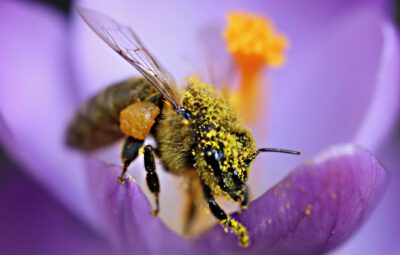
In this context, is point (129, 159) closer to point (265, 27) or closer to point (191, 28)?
point (265, 27)

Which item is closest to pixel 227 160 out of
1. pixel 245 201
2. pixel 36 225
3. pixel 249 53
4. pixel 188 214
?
pixel 245 201

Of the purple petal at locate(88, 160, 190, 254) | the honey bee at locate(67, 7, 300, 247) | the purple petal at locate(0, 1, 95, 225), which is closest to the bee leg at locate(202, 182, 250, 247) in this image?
the honey bee at locate(67, 7, 300, 247)

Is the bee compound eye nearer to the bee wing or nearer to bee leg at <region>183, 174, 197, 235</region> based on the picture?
the bee wing

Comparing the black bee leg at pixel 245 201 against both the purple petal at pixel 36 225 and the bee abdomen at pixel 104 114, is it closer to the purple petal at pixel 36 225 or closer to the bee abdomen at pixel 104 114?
the bee abdomen at pixel 104 114

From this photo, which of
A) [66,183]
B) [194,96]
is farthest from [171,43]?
[194,96]

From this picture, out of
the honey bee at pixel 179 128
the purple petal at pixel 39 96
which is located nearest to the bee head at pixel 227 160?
the honey bee at pixel 179 128

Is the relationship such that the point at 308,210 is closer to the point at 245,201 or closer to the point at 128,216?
the point at 245,201
